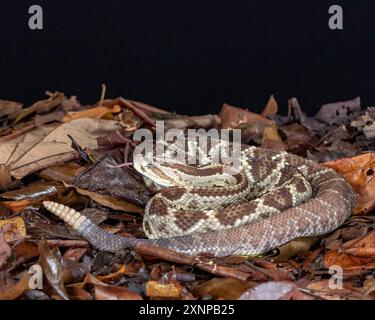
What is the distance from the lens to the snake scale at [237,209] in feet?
15.9

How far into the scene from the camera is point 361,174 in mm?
5906

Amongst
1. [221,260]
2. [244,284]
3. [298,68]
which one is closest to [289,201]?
[221,260]

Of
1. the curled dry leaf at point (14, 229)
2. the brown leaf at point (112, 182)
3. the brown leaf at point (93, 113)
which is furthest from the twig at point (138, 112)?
the curled dry leaf at point (14, 229)

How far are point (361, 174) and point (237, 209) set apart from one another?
1363 mm

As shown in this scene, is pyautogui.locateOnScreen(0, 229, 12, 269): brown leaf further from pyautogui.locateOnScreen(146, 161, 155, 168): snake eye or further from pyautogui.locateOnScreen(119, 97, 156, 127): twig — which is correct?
pyautogui.locateOnScreen(119, 97, 156, 127): twig

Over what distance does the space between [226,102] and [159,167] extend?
2.08 m

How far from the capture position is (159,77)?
7570mm

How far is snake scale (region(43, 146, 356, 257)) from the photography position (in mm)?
4836

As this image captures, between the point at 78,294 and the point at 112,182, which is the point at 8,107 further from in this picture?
the point at 78,294

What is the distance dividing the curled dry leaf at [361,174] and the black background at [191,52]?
1.70 m

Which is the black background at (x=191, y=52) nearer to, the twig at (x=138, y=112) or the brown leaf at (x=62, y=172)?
the twig at (x=138, y=112)

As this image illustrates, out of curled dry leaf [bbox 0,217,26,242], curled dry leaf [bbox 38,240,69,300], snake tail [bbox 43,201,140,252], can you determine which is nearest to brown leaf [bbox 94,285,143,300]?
curled dry leaf [bbox 38,240,69,300]

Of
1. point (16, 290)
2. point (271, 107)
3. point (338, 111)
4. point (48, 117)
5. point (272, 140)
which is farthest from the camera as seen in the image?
point (271, 107)

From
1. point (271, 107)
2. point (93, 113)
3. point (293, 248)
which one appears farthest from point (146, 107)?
point (293, 248)
